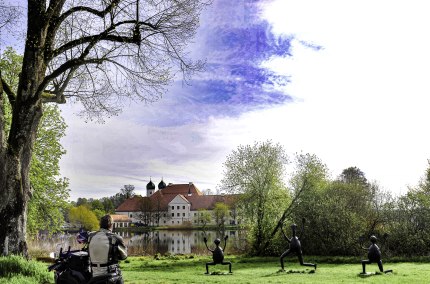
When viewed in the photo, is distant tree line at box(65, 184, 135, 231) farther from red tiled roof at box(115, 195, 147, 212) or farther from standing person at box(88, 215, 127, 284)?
standing person at box(88, 215, 127, 284)

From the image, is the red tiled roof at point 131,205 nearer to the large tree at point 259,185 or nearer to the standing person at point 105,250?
the large tree at point 259,185

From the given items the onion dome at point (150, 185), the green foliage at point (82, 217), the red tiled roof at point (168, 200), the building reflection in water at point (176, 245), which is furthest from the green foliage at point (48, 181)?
the onion dome at point (150, 185)

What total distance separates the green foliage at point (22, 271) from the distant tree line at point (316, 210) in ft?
54.8

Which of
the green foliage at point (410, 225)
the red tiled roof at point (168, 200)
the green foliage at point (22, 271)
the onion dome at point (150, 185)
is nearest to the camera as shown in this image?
the green foliage at point (22, 271)

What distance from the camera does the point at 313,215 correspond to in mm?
28672

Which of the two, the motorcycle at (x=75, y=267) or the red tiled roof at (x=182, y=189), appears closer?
the motorcycle at (x=75, y=267)

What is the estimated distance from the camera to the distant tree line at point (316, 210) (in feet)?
86.3

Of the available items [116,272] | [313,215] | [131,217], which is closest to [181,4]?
[116,272]

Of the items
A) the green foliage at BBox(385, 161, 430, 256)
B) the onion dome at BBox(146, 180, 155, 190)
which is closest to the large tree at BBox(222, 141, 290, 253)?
the green foliage at BBox(385, 161, 430, 256)

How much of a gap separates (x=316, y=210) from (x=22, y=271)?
69.5 ft

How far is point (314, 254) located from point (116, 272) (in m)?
21.7

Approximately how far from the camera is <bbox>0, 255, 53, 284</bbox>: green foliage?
35.3 feet

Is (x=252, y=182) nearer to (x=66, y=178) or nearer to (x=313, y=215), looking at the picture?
(x=313, y=215)

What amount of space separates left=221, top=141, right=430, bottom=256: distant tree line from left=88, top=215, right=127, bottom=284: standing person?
1860cm
